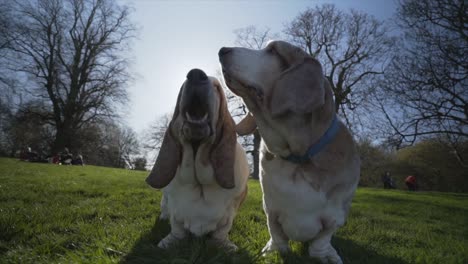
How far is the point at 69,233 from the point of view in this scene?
8.84 feet

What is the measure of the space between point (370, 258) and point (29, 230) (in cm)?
317

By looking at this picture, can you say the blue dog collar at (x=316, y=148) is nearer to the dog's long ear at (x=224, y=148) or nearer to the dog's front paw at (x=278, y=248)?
the dog's long ear at (x=224, y=148)

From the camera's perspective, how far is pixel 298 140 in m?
1.84

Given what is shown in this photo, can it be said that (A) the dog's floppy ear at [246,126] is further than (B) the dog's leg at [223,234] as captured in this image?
Yes

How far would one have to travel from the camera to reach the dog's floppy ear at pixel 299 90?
1771 millimetres

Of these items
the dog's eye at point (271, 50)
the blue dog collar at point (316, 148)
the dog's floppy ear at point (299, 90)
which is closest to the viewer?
the dog's floppy ear at point (299, 90)

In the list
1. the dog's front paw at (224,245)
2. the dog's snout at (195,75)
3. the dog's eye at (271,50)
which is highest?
the dog's eye at (271,50)

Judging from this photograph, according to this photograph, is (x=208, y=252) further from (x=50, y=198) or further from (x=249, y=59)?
(x=50, y=198)

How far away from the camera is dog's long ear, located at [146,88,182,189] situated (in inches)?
85.4

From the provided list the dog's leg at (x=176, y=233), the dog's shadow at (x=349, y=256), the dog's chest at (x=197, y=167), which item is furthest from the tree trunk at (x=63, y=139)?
the dog's shadow at (x=349, y=256)

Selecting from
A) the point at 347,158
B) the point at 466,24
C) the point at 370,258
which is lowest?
the point at 370,258

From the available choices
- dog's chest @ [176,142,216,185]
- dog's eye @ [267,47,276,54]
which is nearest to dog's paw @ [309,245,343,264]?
dog's chest @ [176,142,216,185]

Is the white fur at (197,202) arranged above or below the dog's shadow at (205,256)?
above

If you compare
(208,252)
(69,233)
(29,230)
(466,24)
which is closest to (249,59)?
(208,252)
